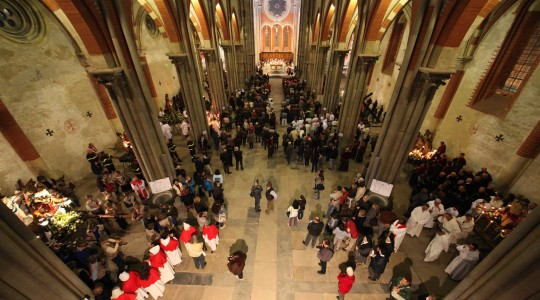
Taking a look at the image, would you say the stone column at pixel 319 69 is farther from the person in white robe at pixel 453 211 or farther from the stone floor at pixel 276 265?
the person in white robe at pixel 453 211

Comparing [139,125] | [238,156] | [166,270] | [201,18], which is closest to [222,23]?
[201,18]

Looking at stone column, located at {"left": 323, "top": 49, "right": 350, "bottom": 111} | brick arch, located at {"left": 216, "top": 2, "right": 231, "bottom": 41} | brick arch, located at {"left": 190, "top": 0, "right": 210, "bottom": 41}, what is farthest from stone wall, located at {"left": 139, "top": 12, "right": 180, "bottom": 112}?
stone column, located at {"left": 323, "top": 49, "right": 350, "bottom": 111}

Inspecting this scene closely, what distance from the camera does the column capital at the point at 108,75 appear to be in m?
5.70

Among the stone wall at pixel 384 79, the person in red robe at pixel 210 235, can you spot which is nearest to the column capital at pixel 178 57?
the person in red robe at pixel 210 235

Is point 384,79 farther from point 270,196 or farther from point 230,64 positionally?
point 270,196

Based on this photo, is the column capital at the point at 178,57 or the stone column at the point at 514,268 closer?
the stone column at the point at 514,268

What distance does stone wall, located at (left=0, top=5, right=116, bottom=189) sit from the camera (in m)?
7.69

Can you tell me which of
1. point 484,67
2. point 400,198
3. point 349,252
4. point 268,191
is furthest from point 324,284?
point 484,67

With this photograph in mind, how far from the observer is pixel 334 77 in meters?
14.3

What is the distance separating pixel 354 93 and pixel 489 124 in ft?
16.5

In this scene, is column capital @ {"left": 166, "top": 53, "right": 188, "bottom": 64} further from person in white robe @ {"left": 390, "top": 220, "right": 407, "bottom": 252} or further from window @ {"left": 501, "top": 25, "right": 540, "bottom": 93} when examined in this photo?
window @ {"left": 501, "top": 25, "right": 540, "bottom": 93}

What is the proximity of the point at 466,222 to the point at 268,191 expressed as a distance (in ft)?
18.0

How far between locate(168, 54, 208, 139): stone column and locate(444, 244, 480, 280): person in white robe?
10.5 metres

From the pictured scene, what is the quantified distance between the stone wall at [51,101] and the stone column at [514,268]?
42.6 ft
